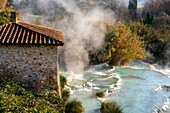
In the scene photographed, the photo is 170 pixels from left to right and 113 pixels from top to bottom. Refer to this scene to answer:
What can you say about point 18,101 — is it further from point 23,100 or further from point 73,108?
point 73,108

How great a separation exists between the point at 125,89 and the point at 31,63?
284 inches

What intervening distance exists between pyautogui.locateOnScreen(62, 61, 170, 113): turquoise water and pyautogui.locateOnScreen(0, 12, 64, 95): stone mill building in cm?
297

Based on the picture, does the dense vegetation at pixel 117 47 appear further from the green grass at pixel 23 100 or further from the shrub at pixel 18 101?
the shrub at pixel 18 101

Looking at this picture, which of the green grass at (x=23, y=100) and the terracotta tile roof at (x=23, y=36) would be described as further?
the terracotta tile roof at (x=23, y=36)

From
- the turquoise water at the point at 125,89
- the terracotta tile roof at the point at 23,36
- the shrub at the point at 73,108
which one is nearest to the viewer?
the terracotta tile roof at the point at 23,36

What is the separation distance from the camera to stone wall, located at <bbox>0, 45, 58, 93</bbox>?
8578 millimetres

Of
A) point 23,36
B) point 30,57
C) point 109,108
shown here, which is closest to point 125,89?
point 109,108

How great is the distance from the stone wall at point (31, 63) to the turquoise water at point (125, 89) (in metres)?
2.88

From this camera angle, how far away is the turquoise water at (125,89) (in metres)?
11.1

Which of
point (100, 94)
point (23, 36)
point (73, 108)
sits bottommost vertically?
point (100, 94)

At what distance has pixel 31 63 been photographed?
8734 mm

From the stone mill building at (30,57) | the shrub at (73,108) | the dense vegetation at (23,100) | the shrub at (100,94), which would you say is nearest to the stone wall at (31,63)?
the stone mill building at (30,57)

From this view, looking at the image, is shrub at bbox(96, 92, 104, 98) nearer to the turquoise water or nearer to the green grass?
the turquoise water

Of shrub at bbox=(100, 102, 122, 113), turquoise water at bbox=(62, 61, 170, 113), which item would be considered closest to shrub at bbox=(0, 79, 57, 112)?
shrub at bbox=(100, 102, 122, 113)
